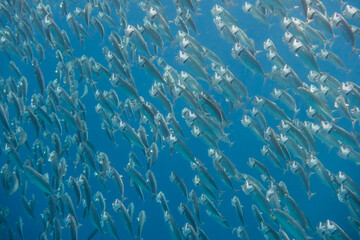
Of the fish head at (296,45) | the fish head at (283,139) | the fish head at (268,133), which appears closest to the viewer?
the fish head at (296,45)

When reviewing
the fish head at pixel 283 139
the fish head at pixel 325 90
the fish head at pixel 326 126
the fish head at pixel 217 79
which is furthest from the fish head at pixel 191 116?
the fish head at pixel 325 90

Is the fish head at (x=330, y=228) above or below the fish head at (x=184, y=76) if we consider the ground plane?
below

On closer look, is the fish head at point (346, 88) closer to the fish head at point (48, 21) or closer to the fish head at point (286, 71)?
the fish head at point (286, 71)

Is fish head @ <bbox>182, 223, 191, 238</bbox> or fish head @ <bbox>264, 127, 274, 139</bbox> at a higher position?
fish head @ <bbox>264, 127, 274, 139</bbox>

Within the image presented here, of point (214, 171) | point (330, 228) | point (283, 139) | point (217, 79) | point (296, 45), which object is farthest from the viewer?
point (214, 171)

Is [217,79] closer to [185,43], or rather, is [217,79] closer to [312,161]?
[185,43]

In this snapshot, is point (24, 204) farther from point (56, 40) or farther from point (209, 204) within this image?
point (209, 204)

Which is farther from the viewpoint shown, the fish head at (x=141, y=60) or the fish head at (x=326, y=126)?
the fish head at (x=326, y=126)

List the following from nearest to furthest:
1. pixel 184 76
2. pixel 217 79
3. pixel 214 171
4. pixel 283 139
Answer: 1. pixel 217 79
2. pixel 283 139
3. pixel 184 76
4. pixel 214 171

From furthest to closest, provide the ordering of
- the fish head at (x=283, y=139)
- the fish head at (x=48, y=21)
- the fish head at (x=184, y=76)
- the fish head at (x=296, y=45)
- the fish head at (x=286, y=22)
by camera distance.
Result: 1. the fish head at (x=184, y=76)
2. the fish head at (x=283, y=139)
3. the fish head at (x=48, y=21)
4. the fish head at (x=286, y=22)
5. the fish head at (x=296, y=45)

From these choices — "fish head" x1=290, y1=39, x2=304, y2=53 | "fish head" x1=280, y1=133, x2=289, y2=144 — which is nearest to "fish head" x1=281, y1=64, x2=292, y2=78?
"fish head" x1=290, y1=39, x2=304, y2=53

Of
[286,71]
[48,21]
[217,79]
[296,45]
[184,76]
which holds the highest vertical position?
[48,21]

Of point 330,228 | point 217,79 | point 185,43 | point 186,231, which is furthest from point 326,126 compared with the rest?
point 186,231

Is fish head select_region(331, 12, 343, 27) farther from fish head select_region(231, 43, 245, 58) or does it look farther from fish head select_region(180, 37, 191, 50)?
fish head select_region(180, 37, 191, 50)
